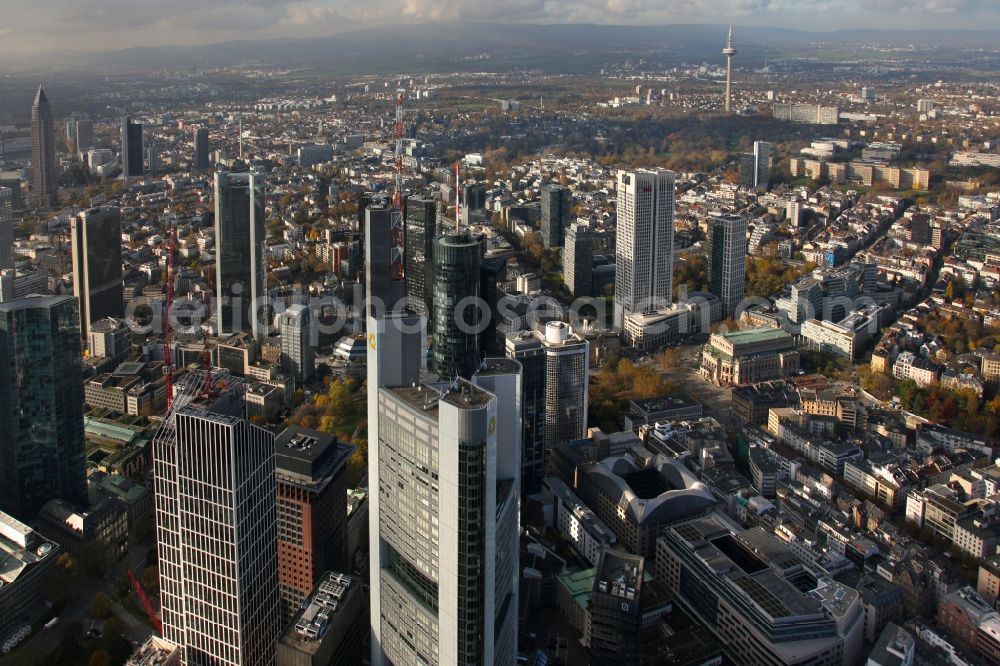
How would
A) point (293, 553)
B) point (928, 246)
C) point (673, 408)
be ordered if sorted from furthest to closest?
1. point (928, 246)
2. point (673, 408)
3. point (293, 553)

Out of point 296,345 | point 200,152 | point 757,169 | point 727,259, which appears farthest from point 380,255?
point 757,169

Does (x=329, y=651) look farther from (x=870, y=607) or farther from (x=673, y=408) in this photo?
(x=673, y=408)

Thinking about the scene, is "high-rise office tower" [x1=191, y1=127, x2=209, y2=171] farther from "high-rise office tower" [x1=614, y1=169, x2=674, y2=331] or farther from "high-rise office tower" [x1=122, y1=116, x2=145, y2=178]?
"high-rise office tower" [x1=614, y1=169, x2=674, y2=331]

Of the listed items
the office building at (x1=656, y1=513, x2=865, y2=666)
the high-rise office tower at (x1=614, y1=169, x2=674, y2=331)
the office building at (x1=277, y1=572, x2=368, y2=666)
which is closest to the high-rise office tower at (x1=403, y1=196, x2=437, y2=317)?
the high-rise office tower at (x1=614, y1=169, x2=674, y2=331)

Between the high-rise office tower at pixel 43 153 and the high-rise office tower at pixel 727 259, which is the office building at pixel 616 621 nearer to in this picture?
the high-rise office tower at pixel 727 259

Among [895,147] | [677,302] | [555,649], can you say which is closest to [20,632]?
[555,649]

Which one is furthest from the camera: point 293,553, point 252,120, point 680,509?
point 252,120
